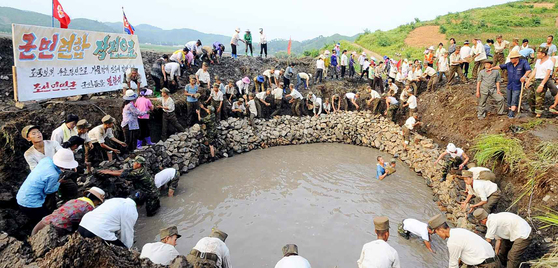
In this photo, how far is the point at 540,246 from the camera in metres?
4.90

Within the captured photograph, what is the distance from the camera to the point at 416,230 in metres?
5.63

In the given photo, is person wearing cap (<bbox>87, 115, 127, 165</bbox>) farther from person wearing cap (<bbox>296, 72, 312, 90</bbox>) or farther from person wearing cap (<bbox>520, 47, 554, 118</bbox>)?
person wearing cap (<bbox>520, 47, 554, 118</bbox>)

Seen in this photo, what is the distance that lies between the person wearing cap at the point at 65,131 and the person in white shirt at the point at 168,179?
2101mm

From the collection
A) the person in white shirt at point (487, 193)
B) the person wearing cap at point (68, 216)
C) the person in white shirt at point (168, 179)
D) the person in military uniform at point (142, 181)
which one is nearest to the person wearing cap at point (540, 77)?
the person in white shirt at point (487, 193)

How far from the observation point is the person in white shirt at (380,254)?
3.64 metres

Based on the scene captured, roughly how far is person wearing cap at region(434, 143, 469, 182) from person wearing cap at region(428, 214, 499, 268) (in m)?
4.17

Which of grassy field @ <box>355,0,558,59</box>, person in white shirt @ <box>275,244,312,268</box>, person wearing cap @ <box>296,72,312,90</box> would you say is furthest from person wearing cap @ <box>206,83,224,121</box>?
grassy field @ <box>355,0,558,59</box>

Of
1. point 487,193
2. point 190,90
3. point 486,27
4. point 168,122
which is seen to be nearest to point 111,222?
point 168,122

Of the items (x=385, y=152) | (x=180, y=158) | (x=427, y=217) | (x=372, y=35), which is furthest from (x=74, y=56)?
(x=372, y=35)

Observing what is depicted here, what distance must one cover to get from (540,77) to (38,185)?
11330 millimetres

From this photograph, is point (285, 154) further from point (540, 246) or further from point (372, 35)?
point (372, 35)

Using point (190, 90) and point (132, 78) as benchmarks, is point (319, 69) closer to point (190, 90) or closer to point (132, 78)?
point (190, 90)

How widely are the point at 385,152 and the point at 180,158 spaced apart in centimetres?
763

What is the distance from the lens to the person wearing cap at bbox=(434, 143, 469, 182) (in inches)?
304
